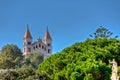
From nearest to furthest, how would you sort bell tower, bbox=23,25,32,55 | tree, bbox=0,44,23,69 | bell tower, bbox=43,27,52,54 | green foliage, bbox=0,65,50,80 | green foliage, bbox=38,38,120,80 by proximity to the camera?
green foliage, bbox=0,65,50,80 < green foliage, bbox=38,38,120,80 < tree, bbox=0,44,23,69 < bell tower, bbox=23,25,32,55 < bell tower, bbox=43,27,52,54

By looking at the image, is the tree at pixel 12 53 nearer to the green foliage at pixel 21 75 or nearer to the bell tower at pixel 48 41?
the bell tower at pixel 48 41

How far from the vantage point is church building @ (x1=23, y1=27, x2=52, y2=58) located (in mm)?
138250

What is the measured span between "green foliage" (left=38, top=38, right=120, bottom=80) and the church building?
95.8 metres

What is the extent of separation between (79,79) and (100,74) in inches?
67.7

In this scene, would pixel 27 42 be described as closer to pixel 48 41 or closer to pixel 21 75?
pixel 48 41

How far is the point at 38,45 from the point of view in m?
139

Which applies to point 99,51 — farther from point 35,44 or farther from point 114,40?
point 35,44

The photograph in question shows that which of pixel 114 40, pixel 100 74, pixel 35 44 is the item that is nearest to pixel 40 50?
pixel 35 44

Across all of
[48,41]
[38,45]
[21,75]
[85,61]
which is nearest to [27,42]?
[38,45]

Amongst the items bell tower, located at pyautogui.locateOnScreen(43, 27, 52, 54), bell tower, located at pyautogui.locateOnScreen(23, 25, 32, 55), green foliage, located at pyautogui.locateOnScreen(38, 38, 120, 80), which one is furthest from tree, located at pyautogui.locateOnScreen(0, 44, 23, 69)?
bell tower, located at pyautogui.locateOnScreen(43, 27, 52, 54)

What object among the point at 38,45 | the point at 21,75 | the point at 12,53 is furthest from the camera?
the point at 38,45

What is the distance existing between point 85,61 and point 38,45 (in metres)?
105

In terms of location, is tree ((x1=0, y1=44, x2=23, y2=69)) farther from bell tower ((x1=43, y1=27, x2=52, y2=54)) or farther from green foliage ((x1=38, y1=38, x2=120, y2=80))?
bell tower ((x1=43, y1=27, x2=52, y2=54))

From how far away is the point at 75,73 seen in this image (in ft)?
104
